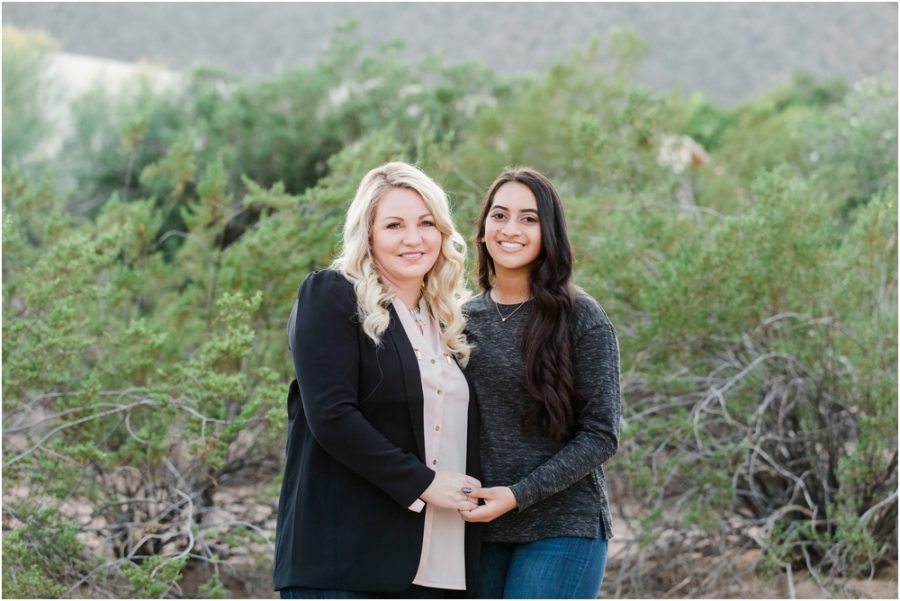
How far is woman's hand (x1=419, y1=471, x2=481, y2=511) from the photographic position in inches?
104

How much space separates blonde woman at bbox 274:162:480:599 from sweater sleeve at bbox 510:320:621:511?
0.19m

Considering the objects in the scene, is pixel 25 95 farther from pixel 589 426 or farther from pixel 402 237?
pixel 589 426

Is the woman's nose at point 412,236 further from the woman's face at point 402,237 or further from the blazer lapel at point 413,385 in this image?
the blazer lapel at point 413,385

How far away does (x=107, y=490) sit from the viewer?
5434 mm

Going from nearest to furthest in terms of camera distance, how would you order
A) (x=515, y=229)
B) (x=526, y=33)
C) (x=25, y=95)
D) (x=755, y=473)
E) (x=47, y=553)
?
(x=515, y=229)
(x=47, y=553)
(x=755, y=473)
(x=25, y=95)
(x=526, y=33)

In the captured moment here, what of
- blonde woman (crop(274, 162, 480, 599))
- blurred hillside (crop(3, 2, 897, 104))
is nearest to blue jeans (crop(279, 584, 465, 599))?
blonde woman (crop(274, 162, 480, 599))

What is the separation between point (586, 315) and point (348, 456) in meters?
0.83

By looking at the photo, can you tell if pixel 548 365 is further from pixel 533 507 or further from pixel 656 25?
pixel 656 25

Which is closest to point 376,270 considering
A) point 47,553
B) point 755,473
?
point 47,553

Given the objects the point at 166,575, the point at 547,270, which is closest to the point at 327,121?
the point at 166,575

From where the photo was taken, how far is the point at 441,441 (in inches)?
109

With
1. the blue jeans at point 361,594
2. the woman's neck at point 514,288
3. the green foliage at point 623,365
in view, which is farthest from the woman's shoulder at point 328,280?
the green foliage at point 623,365

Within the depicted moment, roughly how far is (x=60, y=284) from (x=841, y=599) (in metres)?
4.24

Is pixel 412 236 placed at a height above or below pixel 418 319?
above
